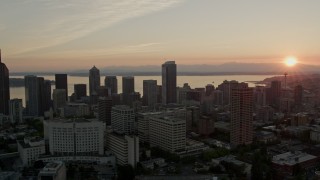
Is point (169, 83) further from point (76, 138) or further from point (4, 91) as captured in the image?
point (76, 138)

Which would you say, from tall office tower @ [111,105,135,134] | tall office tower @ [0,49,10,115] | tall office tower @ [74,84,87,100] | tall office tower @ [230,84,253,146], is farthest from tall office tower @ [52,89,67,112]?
tall office tower @ [230,84,253,146]

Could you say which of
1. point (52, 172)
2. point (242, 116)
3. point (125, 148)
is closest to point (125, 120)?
point (125, 148)

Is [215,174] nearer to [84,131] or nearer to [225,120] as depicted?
[84,131]

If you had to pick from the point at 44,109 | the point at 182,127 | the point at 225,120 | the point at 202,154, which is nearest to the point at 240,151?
the point at 202,154

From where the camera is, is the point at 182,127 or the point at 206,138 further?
the point at 206,138

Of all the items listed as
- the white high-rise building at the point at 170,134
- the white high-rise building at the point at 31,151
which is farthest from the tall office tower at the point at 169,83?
the white high-rise building at the point at 31,151

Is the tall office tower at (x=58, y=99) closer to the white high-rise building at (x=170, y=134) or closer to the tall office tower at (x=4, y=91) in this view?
the tall office tower at (x=4, y=91)

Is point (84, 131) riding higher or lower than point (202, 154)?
higher
